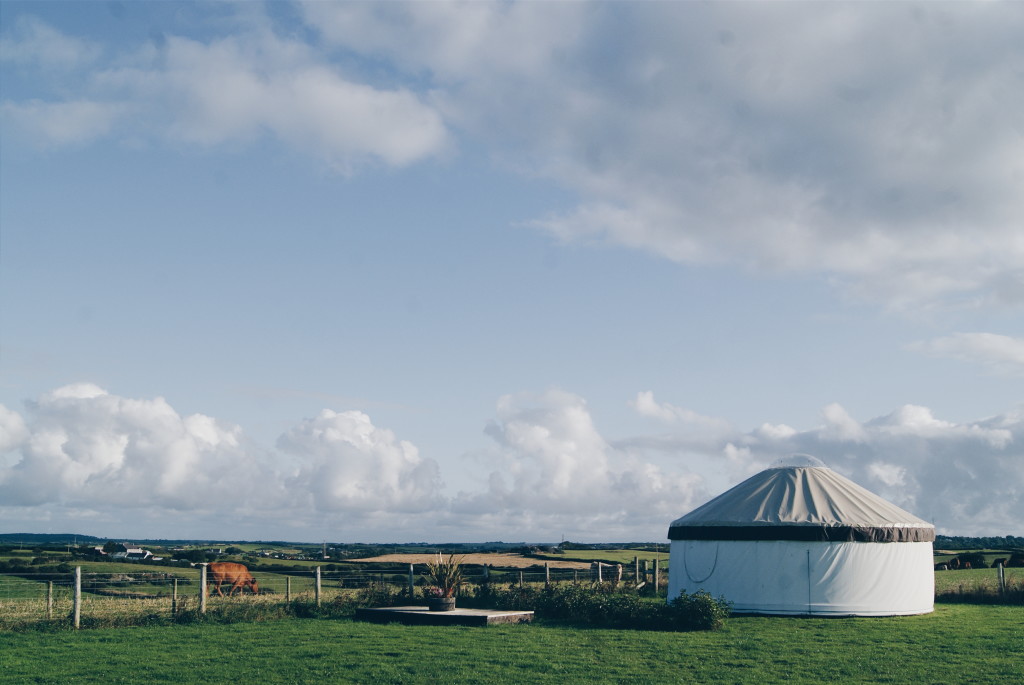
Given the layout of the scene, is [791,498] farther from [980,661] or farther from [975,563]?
[975,563]

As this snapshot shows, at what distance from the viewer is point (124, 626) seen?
17047 millimetres

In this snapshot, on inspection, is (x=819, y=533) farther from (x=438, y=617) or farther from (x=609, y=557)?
(x=609, y=557)

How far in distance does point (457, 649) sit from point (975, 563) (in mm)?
48728

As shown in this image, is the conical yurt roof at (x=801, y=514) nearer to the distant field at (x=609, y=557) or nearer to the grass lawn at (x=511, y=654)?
the grass lawn at (x=511, y=654)

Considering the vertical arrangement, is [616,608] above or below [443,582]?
below

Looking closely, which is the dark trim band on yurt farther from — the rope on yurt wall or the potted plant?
the potted plant

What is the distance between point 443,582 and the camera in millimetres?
18734

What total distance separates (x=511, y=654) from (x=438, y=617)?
4593mm

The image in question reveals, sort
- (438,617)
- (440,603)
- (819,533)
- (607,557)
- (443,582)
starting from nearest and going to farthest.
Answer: (438,617) → (440,603) → (443,582) → (819,533) → (607,557)

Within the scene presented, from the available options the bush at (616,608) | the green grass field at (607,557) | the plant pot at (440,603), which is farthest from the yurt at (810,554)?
the green grass field at (607,557)

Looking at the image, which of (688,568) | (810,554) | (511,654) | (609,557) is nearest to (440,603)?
(511,654)

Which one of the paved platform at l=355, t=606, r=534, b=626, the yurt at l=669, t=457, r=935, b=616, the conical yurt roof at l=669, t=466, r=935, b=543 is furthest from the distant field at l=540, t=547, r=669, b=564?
the paved platform at l=355, t=606, r=534, b=626

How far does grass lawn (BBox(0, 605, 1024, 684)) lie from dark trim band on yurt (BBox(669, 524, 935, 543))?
2.55 m

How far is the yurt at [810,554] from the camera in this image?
1998 centimetres
